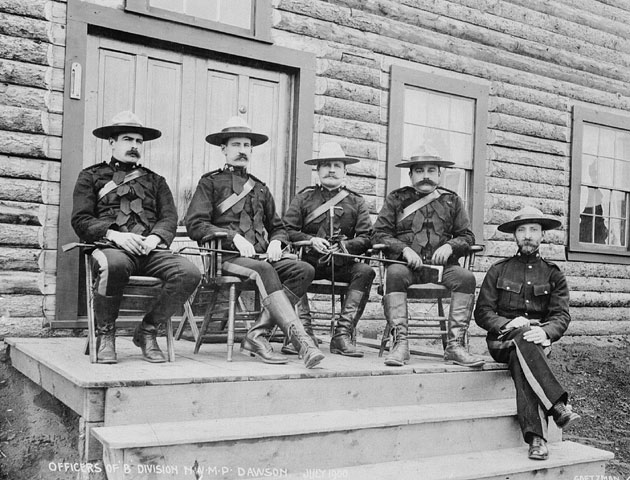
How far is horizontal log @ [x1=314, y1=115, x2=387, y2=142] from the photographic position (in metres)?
6.35

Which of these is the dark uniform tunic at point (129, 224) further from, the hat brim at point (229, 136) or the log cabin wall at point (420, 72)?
the log cabin wall at point (420, 72)

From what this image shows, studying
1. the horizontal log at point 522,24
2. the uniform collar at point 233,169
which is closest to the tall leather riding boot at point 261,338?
the uniform collar at point 233,169

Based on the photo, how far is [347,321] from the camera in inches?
199

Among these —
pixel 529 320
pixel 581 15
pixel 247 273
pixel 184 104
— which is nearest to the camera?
pixel 247 273

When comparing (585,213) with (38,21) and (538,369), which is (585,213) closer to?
(538,369)

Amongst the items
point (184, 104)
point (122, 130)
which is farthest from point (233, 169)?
point (184, 104)

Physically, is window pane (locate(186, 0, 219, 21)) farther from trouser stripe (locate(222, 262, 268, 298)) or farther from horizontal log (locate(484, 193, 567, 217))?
horizontal log (locate(484, 193, 567, 217))

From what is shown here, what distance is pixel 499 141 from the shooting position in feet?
24.7

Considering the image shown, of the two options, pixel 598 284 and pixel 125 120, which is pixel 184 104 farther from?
pixel 598 284

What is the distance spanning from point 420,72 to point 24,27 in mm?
3712

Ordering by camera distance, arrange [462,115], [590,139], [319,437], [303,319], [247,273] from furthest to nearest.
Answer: [590,139] → [462,115] → [303,319] → [247,273] → [319,437]

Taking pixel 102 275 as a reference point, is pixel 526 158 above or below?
above

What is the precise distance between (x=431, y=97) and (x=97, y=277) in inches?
168

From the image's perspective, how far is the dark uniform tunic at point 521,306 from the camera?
14.5ft
